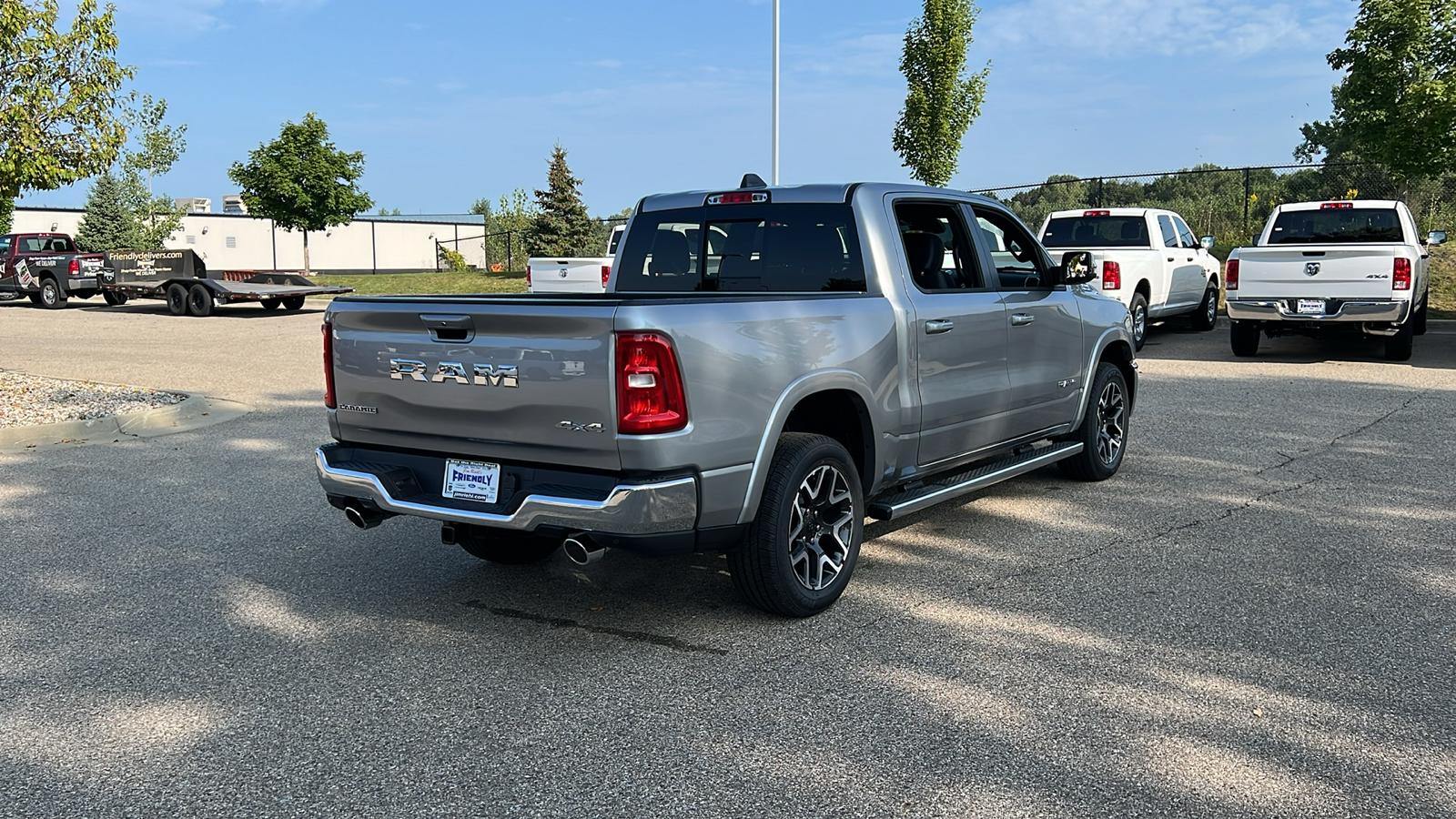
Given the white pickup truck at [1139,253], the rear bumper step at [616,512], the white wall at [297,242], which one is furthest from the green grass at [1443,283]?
the white wall at [297,242]

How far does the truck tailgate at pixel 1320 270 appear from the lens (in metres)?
13.2

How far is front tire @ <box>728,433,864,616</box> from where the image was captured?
15.4 feet

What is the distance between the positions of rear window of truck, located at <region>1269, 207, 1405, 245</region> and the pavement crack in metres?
12.9

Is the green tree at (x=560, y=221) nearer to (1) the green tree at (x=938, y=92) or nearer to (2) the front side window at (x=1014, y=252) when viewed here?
(1) the green tree at (x=938, y=92)

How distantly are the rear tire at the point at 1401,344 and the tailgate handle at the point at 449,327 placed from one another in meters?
12.9

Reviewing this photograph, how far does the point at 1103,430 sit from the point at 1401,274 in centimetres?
770

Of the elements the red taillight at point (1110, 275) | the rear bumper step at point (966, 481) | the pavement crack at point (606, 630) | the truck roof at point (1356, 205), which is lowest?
the pavement crack at point (606, 630)

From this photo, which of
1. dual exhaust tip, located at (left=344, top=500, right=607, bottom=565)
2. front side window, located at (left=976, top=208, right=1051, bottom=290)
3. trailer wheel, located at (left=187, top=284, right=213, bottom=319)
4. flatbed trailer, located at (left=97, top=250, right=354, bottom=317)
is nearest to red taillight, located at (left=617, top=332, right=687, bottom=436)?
dual exhaust tip, located at (left=344, top=500, right=607, bottom=565)

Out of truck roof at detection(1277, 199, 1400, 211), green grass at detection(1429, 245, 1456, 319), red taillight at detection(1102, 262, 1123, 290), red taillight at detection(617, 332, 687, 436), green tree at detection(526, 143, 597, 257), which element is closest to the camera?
red taillight at detection(617, 332, 687, 436)

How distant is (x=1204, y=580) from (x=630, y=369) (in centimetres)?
306

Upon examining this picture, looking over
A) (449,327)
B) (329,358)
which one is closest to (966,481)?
(449,327)

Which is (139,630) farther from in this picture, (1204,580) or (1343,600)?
(1343,600)

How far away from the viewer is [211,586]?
5531mm

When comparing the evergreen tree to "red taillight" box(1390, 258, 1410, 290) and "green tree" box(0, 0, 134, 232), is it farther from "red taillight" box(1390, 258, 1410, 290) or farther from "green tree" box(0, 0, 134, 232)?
"red taillight" box(1390, 258, 1410, 290)
